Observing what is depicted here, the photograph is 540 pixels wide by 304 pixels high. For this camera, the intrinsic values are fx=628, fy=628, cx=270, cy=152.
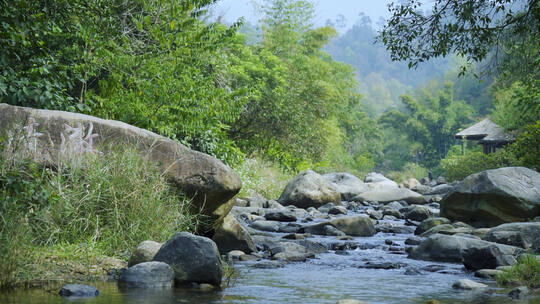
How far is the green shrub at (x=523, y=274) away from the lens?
688 cm

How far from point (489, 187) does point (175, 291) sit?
8.23m

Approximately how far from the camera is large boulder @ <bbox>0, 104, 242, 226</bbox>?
759cm

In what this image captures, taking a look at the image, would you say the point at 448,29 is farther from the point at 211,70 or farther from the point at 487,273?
the point at 211,70

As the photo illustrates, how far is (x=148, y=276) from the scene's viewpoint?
6305mm

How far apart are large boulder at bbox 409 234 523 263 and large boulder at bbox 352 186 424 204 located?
434 inches

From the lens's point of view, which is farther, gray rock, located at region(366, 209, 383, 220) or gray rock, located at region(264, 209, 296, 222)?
gray rock, located at region(366, 209, 383, 220)

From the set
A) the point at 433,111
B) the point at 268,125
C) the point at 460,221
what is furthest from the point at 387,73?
the point at 460,221

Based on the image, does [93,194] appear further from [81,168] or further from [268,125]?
[268,125]

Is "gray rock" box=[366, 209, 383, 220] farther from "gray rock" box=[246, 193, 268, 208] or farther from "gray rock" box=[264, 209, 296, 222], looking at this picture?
"gray rock" box=[246, 193, 268, 208]

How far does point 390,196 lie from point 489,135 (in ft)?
57.7

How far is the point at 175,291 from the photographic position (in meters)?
6.14

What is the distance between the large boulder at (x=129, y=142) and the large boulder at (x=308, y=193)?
9.42 m

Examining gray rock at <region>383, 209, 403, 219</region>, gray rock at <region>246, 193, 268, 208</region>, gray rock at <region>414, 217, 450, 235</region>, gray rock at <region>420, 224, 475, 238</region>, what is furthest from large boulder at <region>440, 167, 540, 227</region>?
gray rock at <region>246, 193, 268, 208</region>

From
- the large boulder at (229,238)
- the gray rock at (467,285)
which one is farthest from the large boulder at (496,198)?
the gray rock at (467,285)
